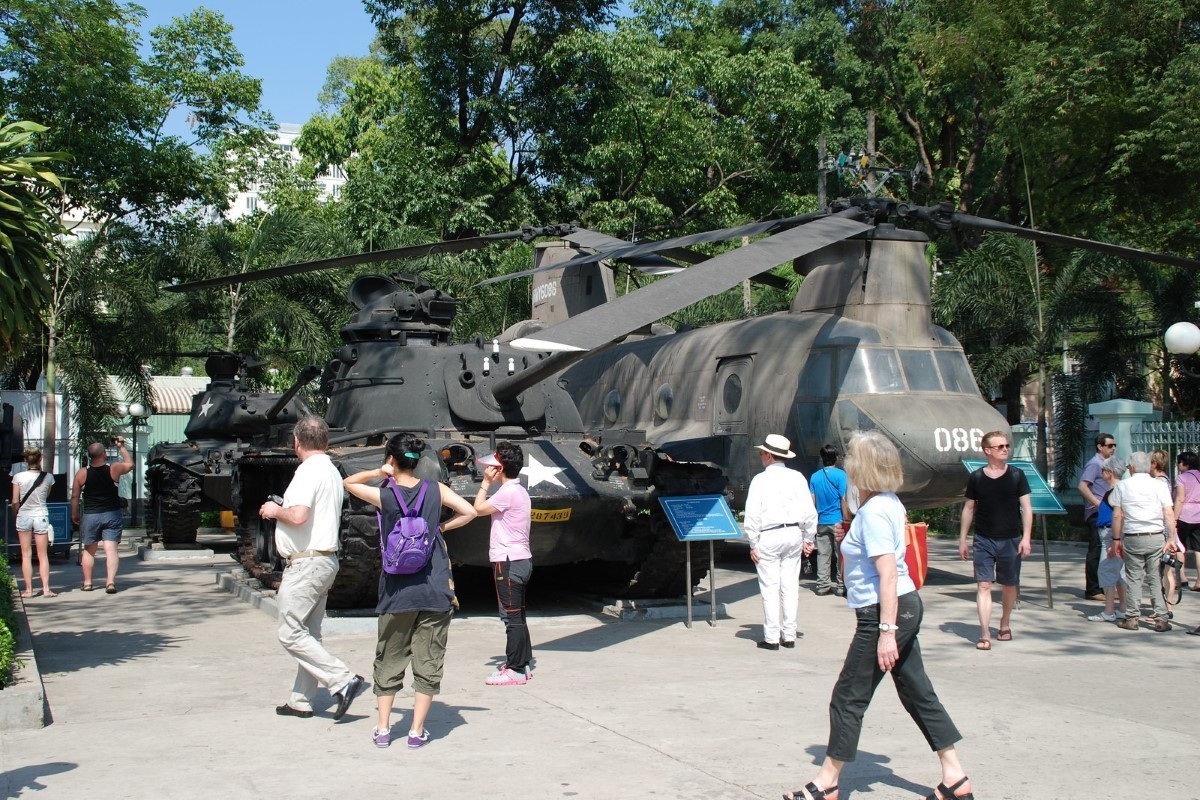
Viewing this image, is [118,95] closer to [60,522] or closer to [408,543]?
[60,522]

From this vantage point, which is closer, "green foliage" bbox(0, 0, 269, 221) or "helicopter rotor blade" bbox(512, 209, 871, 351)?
"helicopter rotor blade" bbox(512, 209, 871, 351)

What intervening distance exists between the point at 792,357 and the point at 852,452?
297 inches

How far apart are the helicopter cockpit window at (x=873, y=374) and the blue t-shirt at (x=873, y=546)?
6905 millimetres

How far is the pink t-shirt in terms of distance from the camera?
7.77 m

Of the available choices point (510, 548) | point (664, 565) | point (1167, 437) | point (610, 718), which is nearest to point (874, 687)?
point (610, 718)


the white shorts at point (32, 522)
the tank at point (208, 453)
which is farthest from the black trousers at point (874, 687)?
the tank at point (208, 453)

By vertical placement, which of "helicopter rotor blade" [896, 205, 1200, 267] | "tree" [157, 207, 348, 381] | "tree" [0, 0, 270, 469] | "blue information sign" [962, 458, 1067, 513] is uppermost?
"tree" [0, 0, 270, 469]

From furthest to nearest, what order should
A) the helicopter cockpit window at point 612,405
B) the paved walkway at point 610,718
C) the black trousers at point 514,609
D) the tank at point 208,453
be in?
the helicopter cockpit window at point 612,405 → the tank at point 208,453 → the black trousers at point 514,609 → the paved walkway at point 610,718

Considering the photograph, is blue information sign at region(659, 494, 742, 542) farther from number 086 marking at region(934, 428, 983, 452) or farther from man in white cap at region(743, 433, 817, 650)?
number 086 marking at region(934, 428, 983, 452)

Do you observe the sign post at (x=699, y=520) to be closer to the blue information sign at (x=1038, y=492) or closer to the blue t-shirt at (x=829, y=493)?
the blue t-shirt at (x=829, y=493)

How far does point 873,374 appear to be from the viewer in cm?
1189

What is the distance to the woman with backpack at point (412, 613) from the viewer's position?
5.94 metres

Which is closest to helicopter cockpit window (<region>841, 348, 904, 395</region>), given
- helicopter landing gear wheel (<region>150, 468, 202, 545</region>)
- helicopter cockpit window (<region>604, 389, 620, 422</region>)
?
helicopter cockpit window (<region>604, 389, 620, 422</region>)

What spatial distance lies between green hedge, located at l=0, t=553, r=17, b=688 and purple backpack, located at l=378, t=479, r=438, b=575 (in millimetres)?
2213
